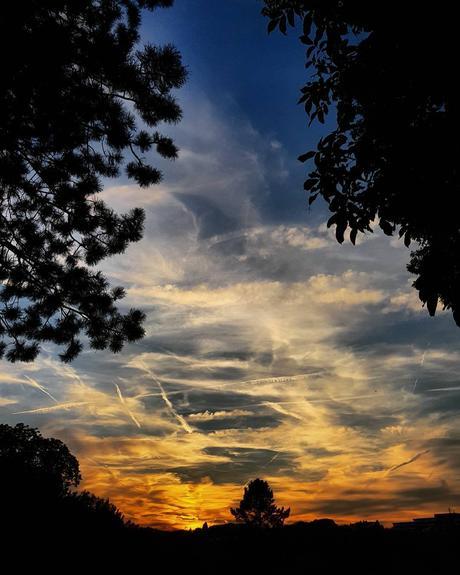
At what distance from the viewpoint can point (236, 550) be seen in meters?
7.43

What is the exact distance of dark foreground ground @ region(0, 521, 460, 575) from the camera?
496 centimetres

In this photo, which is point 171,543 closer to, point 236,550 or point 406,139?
point 236,550

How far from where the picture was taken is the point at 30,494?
227 inches

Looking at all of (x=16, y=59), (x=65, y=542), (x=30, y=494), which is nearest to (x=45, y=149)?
(x=16, y=59)

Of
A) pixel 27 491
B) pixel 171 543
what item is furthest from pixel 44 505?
pixel 171 543

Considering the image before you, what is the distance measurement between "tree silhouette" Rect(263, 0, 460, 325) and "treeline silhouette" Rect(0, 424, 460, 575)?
15.9ft

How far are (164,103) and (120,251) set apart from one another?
11.9ft

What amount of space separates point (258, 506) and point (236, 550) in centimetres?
5559

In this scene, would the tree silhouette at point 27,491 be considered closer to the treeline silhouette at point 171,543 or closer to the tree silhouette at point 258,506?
the treeline silhouette at point 171,543

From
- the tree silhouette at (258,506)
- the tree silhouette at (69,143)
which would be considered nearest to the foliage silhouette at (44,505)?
the tree silhouette at (69,143)

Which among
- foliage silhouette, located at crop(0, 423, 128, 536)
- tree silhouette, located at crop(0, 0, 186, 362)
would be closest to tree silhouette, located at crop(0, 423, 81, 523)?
foliage silhouette, located at crop(0, 423, 128, 536)

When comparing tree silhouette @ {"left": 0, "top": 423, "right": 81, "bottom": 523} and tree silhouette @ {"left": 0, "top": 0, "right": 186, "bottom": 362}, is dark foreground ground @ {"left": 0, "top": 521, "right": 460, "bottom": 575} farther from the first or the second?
tree silhouette @ {"left": 0, "top": 0, "right": 186, "bottom": 362}

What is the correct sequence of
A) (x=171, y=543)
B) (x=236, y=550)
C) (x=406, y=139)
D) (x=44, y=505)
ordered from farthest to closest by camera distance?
(x=236, y=550) → (x=171, y=543) → (x=44, y=505) → (x=406, y=139)

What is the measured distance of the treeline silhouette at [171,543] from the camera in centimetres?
507
